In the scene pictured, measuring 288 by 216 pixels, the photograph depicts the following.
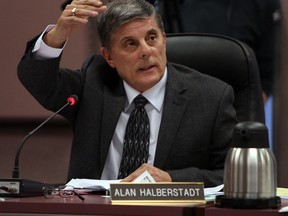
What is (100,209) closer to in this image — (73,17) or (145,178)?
(145,178)

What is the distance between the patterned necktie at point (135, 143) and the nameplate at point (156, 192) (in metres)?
0.75

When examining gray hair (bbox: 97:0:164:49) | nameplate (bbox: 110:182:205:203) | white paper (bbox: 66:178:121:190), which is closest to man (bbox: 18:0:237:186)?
gray hair (bbox: 97:0:164:49)

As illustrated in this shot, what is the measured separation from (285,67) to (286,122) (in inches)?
11.1

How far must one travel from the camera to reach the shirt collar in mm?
2520

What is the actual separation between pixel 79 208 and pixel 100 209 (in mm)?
48

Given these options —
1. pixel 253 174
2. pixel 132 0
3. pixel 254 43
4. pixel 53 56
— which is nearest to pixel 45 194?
pixel 253 174

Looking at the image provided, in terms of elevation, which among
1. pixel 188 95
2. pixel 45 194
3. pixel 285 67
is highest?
pixel 285 67

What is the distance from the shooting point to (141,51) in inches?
97.6

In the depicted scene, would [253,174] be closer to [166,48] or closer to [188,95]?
[188,95]

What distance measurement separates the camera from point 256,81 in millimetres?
2564

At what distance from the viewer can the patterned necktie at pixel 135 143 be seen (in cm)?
245

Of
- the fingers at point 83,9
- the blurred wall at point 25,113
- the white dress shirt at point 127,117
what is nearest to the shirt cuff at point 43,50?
the white dress shirt at point 127,117

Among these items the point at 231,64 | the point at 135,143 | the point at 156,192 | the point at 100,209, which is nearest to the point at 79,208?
the point at 100,209

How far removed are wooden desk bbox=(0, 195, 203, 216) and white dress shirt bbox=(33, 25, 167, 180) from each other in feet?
2.47
